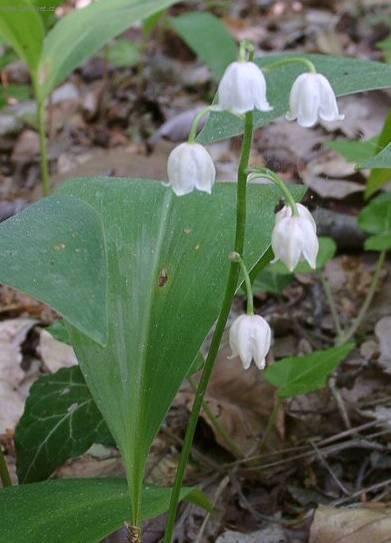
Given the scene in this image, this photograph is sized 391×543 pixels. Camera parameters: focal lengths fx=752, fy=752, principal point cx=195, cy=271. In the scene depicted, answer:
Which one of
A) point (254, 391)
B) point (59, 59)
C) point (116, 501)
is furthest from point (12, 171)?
point (116, 501)

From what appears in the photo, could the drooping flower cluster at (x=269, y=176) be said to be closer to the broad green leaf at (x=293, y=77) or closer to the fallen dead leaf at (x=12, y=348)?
the broad green leaf at (x=293, y=77)

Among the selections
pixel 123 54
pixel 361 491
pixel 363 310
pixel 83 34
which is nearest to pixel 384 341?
pixel 363 310

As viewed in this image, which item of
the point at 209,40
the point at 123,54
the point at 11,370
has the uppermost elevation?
the point at 123,54

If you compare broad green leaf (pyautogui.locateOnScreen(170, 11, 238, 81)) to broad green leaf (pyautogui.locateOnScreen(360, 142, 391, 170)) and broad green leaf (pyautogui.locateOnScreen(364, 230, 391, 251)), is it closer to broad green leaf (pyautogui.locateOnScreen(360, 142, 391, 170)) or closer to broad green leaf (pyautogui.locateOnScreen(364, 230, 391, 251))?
broad green leaf (pyautogui.locateOnScreen(364, 230, 391, 251))

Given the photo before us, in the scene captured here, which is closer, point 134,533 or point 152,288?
point 134,533

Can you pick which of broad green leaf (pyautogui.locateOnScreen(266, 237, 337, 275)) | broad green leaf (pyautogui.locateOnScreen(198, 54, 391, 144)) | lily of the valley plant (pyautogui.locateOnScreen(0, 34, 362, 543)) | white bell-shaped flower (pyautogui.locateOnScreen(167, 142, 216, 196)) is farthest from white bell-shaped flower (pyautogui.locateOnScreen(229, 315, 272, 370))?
broad green leaf (pyautogui.locateOnScreen(266, 237, 337, 275))

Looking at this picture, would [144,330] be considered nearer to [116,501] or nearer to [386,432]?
[116,501]

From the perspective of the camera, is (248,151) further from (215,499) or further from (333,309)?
(333,309)

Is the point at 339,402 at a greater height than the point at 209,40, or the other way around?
the point at 209,40
